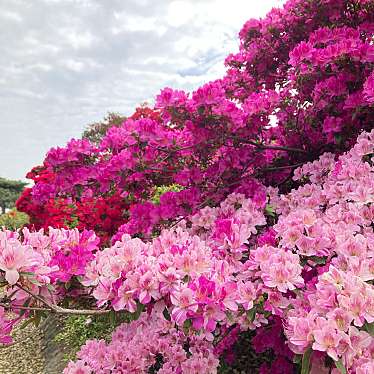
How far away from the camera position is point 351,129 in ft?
9.71

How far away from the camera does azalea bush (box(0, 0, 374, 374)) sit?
53.4 inches

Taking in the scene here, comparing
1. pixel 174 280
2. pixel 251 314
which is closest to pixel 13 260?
pixel 174 280

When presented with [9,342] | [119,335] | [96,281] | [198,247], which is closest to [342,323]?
[198,247]

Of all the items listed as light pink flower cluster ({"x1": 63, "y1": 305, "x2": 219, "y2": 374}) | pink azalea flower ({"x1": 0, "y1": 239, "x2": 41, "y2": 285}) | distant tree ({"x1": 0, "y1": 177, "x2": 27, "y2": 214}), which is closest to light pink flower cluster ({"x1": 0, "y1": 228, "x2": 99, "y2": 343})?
pink azalea flower ({"x1": 0, "y1": 239, "x2": 41, "y2": 285})

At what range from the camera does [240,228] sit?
184 centimetres

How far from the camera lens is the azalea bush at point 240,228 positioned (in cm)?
136

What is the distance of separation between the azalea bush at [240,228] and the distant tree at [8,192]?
28.0 m

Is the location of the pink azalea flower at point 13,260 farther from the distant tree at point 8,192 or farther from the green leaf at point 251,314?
the distant tree at point 8,192

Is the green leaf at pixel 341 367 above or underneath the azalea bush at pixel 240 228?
underneath

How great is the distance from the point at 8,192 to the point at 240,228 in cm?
2999

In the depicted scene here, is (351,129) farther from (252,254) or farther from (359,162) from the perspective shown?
(252,254)

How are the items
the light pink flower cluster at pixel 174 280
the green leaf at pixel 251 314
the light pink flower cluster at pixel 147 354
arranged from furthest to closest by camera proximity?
the light pink flower cluster at pixel 147 354 → the green leaf at pixel 251 314 → the light pink flower cluster at pixel 174 280

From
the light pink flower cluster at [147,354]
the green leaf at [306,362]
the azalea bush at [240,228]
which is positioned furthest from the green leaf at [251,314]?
the light pink flower cluster at [147,354]

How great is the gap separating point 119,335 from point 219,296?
1.15 metres
